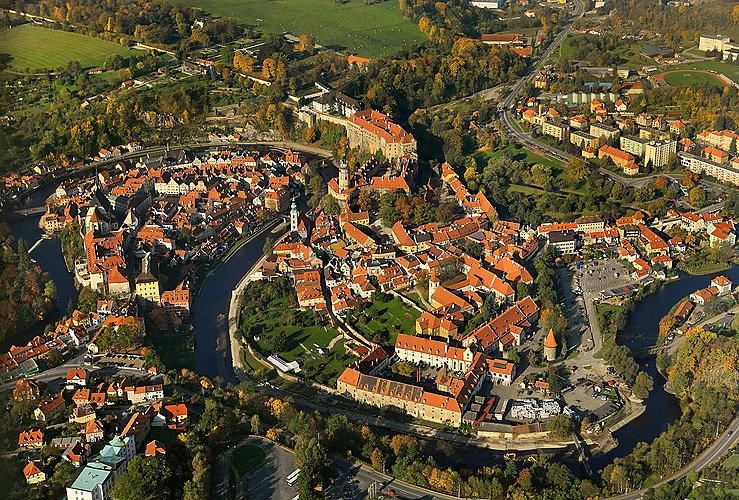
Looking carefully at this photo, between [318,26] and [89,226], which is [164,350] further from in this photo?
[318,26]

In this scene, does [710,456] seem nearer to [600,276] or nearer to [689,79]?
[600,276]

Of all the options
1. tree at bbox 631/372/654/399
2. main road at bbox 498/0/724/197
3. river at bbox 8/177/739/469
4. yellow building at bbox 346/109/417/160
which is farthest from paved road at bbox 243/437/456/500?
main road at bbox 498/0/724/197

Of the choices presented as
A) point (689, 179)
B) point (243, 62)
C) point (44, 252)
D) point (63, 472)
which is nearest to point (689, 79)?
point (689, 179)

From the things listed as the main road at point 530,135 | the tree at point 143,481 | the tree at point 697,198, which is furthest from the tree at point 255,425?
the main road at point 530,135

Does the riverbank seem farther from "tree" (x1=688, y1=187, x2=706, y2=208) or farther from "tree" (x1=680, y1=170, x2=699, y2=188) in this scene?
"tree" (x1=680, y1=170, x2=699, y2=188)

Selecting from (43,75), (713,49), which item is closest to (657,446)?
(43,75)

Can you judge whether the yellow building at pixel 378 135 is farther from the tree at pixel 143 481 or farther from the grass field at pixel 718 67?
the tree at pixel 143 481
